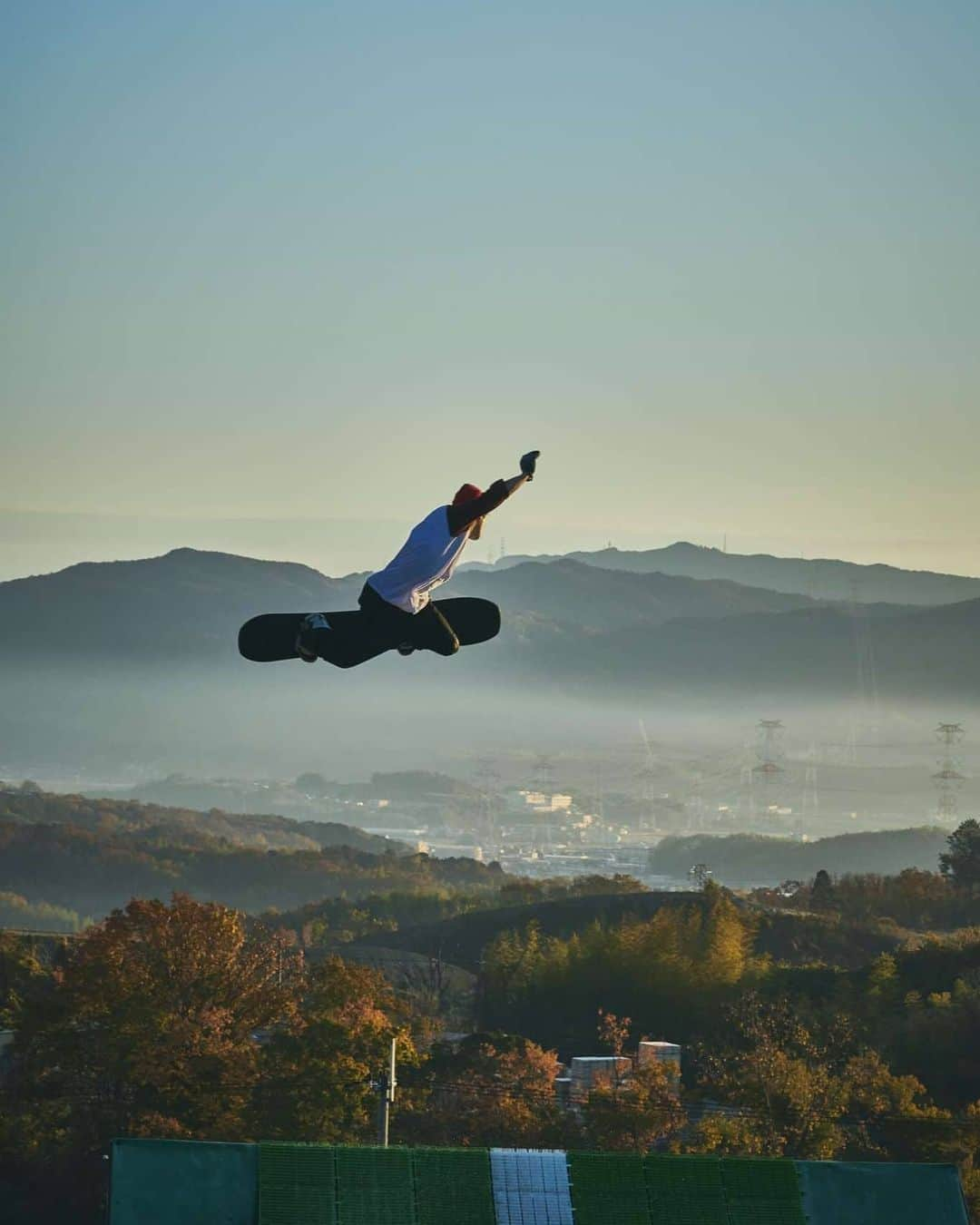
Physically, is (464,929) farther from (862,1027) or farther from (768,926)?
(862,1027)

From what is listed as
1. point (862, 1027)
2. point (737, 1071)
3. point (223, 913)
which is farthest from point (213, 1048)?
point (862, 1027)

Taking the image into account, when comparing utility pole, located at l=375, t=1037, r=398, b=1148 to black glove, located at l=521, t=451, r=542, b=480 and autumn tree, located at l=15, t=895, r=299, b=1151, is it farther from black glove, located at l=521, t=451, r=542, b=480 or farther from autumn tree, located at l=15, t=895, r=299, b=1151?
black glove, located at l=521, t=451, r=542, b=480

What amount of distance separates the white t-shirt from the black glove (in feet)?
3.20

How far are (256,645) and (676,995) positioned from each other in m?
114

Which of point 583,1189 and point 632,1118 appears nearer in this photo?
point 583,1189

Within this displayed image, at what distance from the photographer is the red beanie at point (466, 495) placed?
16781 millimetres

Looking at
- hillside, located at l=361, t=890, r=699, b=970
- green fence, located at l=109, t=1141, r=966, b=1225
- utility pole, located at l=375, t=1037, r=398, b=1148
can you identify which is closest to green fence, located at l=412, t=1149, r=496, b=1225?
green fence, located at l=109, t=1141, r=966, b=1225

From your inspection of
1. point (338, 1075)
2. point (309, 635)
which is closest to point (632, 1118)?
point (338, 1075)

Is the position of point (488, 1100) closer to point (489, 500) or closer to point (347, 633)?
point (347, 633)

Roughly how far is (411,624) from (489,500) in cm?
185

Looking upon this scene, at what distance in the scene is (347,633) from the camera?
17.8 m

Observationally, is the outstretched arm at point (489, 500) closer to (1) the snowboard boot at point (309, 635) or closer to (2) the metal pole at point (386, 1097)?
(1) the snowboard boot at point (309, 635)

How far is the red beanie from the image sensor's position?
16781mm

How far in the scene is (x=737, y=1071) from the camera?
8738 centimetres
